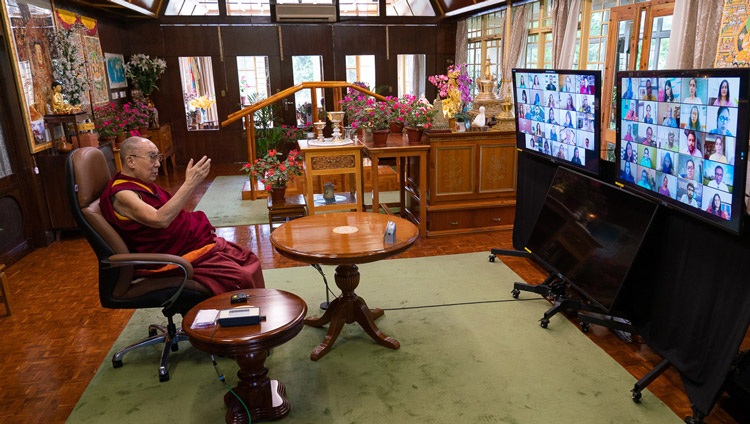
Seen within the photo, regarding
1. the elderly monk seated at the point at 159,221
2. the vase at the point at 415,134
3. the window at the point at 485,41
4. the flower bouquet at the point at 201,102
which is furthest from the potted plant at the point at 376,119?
the flower bouquet at the point at 201,102

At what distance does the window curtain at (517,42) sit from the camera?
6938mm

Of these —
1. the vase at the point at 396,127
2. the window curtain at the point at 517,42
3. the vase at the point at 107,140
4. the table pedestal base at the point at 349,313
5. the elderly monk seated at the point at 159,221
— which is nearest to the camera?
the elderly monk seated at the point at 159,221

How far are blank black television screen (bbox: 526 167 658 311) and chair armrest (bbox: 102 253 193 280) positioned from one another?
2.23m

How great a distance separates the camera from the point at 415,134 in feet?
15.5

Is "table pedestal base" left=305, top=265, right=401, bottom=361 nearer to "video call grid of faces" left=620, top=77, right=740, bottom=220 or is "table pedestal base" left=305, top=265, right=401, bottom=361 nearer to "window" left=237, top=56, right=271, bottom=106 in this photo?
"video call grid of faces" left=620, top=77, right=740, bottom=220

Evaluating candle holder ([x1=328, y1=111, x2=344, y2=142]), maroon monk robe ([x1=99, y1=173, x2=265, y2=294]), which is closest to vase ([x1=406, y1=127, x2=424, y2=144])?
candle holder ([x1=328, y1=111, x2=344, y2=142])

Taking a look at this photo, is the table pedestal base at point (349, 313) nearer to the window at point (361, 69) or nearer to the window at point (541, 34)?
the window at point (541, 34)

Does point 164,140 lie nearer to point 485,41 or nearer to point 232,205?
point 232,205

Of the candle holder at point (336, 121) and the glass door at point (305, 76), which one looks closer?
the candle holder at point (336, 121)

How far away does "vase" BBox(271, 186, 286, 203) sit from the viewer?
4.88 meters

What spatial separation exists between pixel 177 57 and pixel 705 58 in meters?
7.68

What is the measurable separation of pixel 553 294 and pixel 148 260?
2.52 metres

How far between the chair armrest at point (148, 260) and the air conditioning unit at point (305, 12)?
7.04 m

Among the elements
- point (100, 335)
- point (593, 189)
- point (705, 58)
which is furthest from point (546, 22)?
point (100, 335)
